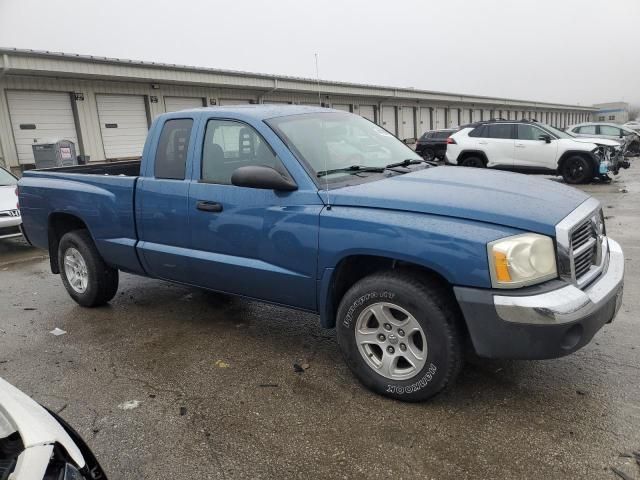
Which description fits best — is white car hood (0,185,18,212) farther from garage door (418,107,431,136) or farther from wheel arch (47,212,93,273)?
garage door (418,107,431,136)

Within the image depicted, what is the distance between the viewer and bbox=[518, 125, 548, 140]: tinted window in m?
13.9

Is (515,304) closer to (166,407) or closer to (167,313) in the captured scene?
(166,407)

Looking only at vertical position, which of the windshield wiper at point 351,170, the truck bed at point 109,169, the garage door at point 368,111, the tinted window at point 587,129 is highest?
the garage door at point 368,111

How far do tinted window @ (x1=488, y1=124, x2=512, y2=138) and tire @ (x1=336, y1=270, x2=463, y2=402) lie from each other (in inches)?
500

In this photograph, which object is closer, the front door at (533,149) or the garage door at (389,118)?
the front door at (533,149)

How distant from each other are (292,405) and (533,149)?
12812 mm

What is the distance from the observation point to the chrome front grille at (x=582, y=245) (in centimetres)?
276

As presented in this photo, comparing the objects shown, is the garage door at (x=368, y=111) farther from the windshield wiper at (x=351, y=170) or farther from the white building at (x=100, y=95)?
the windshield wiper at (x=351, y=170)

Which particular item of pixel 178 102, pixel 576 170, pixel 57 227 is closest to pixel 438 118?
pixel 178 102

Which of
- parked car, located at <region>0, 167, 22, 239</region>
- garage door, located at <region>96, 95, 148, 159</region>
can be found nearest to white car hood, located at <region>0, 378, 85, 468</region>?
parked car, located at <region>0, 167, 22, 239</region>

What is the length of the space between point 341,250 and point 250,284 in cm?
90

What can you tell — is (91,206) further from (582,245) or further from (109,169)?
(582,245)

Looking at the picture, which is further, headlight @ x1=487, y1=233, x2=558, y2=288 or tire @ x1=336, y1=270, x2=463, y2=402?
tire @ x1=336, y1=270, x2=463, y2=402

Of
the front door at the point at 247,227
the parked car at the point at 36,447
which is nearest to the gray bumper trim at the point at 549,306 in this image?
the front door at the point at 247,227
